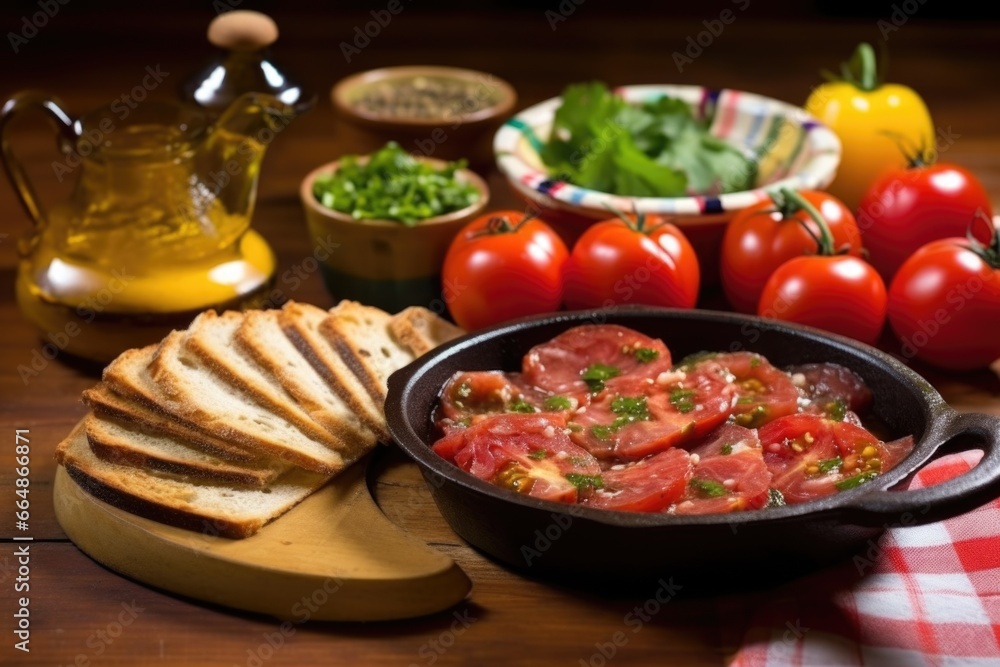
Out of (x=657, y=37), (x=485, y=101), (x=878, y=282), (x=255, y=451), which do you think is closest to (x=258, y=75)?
(x=485, y=101)

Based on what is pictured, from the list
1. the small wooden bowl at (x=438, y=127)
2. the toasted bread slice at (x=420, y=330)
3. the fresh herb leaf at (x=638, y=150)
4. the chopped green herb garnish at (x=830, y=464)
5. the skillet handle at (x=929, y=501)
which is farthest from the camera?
the small wooden bowl at (x=438, y=127)

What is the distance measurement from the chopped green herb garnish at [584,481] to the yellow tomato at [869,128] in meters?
2.01

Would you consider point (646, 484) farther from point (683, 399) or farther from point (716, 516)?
point (683, 399)

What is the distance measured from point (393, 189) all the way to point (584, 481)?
53.7 inches

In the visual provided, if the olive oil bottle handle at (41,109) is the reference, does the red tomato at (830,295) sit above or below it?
below

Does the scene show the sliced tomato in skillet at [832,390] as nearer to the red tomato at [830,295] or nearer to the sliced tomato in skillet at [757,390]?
the sliced tomato in skillet at [757,390]

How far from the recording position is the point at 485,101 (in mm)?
4113

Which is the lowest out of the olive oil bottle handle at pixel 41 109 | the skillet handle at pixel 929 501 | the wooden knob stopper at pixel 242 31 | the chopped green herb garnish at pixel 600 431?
the chopped green herb garnish at pixel 600 431

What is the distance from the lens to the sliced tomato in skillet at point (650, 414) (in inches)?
95.9

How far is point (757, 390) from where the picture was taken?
2.64 m

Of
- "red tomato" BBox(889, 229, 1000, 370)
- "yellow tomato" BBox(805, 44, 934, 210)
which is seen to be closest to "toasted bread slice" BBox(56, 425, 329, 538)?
"red tomato" BBox(889, 229, 1000, 370)

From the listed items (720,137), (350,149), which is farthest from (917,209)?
(350,149)

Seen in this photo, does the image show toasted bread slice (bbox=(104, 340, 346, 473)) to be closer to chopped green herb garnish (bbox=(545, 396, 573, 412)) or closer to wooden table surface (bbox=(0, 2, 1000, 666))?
wooden table surface (bbox=(0, 2, 1000, 666))

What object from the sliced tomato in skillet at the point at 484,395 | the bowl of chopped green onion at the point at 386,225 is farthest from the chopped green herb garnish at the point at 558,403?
the bowl of chopped green onion at the point at 386,225
